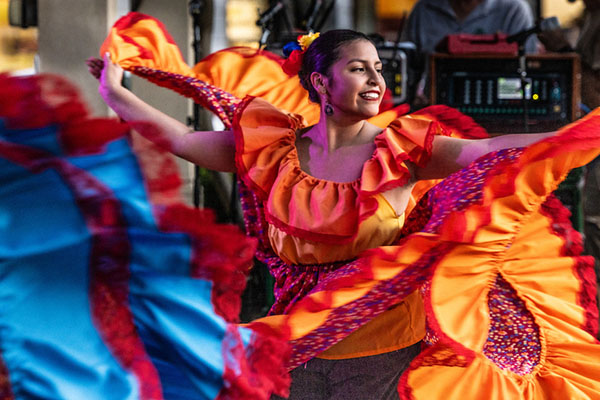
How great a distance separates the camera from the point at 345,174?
1476 mm

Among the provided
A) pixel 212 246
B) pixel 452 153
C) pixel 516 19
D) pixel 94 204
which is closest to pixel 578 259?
pixel 452 153

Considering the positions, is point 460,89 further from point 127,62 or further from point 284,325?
point 284,325

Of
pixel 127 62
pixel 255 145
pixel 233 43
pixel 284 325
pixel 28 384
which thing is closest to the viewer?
pixel 28 384

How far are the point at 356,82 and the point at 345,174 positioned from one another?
0.66ft

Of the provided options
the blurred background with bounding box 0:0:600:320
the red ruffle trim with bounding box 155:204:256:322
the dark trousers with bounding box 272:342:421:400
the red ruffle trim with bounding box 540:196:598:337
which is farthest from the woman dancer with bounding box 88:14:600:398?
the blurred background with bounding box 0:0:600:320

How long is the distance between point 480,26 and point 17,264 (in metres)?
2.95

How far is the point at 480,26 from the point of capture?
3375 millimetres

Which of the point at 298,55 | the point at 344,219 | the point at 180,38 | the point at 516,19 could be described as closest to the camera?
the point at 344,219

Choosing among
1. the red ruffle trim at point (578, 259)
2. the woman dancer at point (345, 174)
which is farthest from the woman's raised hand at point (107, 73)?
the red ruffle trim at point (578, 259)

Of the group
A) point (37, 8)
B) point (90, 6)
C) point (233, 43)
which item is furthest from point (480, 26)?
point (37, 8)

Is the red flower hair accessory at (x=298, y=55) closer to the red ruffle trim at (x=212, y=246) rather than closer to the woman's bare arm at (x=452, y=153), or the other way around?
the woman's bare arm at (x=452, y=153)

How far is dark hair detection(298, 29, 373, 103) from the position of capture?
154 cm

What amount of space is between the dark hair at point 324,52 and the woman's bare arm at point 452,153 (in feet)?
0.97

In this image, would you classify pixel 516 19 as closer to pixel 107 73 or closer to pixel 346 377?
pixel 107 73
